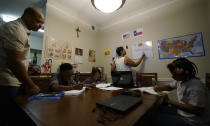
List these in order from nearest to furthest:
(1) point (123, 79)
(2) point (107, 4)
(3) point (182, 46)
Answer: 1. (1) point (123, 79)
2. (2) point (107, 4)
3. (3) point (182, 46)

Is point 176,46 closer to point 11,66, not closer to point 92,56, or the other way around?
point 92,56

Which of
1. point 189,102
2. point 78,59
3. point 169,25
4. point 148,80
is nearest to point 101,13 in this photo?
point 78,59

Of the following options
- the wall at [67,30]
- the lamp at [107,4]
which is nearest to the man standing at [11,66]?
the lamp at [107,4]

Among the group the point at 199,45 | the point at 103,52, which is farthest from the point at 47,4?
the point at 199,45

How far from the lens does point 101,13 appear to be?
2646 mm

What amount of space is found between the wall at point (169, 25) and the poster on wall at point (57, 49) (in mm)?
1569

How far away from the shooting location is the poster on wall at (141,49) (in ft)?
7.55

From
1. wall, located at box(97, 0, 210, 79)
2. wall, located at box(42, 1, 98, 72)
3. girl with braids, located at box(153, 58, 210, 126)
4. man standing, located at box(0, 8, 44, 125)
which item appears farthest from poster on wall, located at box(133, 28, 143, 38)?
man standing, located at box(0, 8, 44, 125)

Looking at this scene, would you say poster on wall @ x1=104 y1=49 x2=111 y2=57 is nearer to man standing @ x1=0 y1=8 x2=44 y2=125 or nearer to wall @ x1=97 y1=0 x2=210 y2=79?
wall @ x1=97 y1=0 x2=210 y2=79

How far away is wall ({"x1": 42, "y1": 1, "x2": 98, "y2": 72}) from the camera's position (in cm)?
216

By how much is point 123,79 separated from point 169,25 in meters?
1.83

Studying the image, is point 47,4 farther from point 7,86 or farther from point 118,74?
point 118,74

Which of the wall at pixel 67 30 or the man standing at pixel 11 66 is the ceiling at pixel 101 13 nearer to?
the wall at pixel 67 30

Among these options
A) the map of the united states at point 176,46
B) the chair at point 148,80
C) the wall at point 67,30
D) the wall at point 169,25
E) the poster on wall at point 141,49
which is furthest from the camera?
the poster on wall at point 141,49
